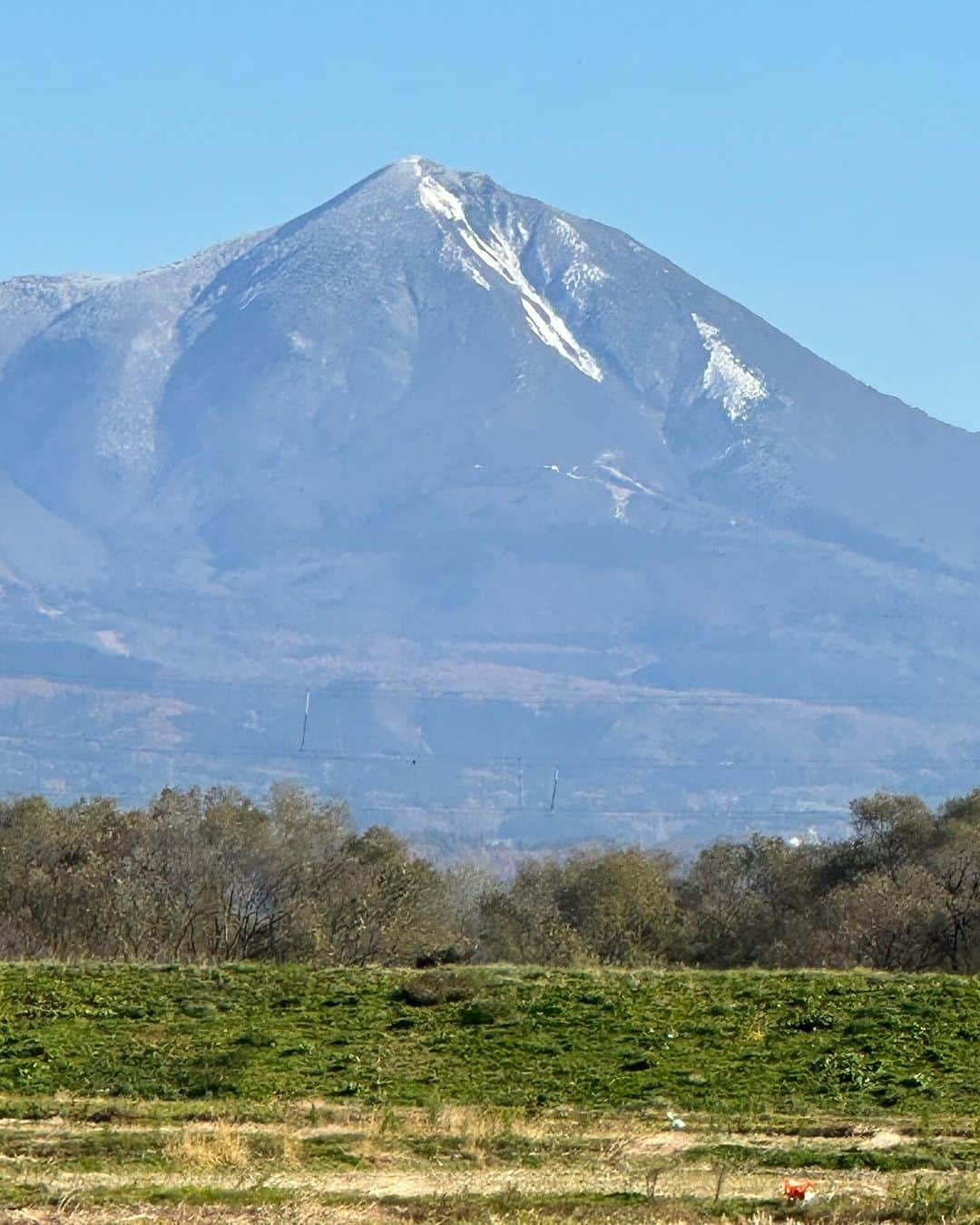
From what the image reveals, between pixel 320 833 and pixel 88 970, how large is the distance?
2575 cm

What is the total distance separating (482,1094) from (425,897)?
28.8m

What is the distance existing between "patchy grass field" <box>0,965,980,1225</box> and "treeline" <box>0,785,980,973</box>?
10.4m

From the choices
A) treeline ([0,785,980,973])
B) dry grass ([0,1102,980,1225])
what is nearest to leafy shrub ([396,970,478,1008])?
dry grass ([0,1102,980,1225])

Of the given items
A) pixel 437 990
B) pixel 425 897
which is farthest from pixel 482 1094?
pixel 425 897

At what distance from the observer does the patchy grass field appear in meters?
21.4

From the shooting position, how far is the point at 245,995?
112 ft

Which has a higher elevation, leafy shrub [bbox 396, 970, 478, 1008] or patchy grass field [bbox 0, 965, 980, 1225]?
leafy shrub [bbox 396, 970, 478, 1008]

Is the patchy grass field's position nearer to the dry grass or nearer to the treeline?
the dry grass

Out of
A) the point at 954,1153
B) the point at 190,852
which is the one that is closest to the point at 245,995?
the point at 954,1153

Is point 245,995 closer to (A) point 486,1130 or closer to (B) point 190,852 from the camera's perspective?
(A) point 486,1130

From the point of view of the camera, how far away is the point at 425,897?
56.7 metres

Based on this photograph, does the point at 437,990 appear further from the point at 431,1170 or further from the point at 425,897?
the point at 425,897

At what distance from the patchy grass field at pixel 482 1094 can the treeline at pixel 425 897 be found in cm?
1035

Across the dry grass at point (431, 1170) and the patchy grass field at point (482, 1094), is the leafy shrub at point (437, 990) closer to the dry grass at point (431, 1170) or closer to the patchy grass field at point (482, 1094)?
the patchy grass field at point (482, 1094)
